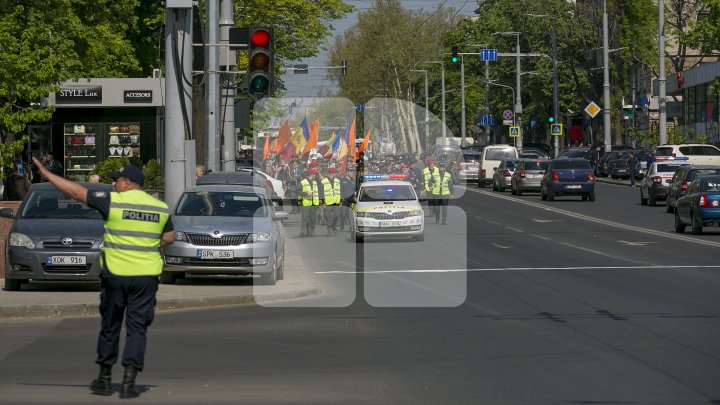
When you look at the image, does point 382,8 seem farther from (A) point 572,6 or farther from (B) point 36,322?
(B) point 36,322

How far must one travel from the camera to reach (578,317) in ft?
52.0

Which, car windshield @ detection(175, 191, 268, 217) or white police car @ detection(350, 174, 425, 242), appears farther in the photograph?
white police car @ detection(350, 174, 425, 242)

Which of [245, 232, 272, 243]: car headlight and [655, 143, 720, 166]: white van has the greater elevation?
[655, 143, 720, 166]: white van

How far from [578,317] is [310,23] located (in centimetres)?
5372

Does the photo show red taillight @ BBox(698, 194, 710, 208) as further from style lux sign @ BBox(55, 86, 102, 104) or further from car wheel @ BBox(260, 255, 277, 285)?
style lux sign @ BBox(55, 86, 102, 104)

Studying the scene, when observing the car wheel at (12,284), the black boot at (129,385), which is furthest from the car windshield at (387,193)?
the black boot at (129,385)

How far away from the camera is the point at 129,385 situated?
10.4m

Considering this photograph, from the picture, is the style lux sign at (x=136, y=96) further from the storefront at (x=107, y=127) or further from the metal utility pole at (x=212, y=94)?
the metal utility pole at (x=212, y=94)

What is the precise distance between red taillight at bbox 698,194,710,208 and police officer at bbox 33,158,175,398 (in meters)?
23.0

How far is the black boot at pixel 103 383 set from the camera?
10.5 metres

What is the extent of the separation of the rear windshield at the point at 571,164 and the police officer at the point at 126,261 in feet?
139

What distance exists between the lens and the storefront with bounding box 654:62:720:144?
248 ft

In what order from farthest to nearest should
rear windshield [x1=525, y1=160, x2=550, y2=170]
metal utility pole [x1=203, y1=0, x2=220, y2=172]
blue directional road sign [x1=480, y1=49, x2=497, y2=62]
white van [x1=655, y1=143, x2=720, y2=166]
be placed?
blue directional road sign [x1=480, y1=49, x2=497, y2=62], rear windshield [x1=525, y1=160, x2=550, y2=170], white van [x1=655, y1=143, x2=720, y2=166], metal utility pole [x1=203, y1=0, x2=220, y2=172]

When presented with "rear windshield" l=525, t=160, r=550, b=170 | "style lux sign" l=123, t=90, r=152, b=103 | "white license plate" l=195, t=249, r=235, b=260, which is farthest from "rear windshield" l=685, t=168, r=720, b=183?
"white license plate" l=195, t=249, r=235, b=260
